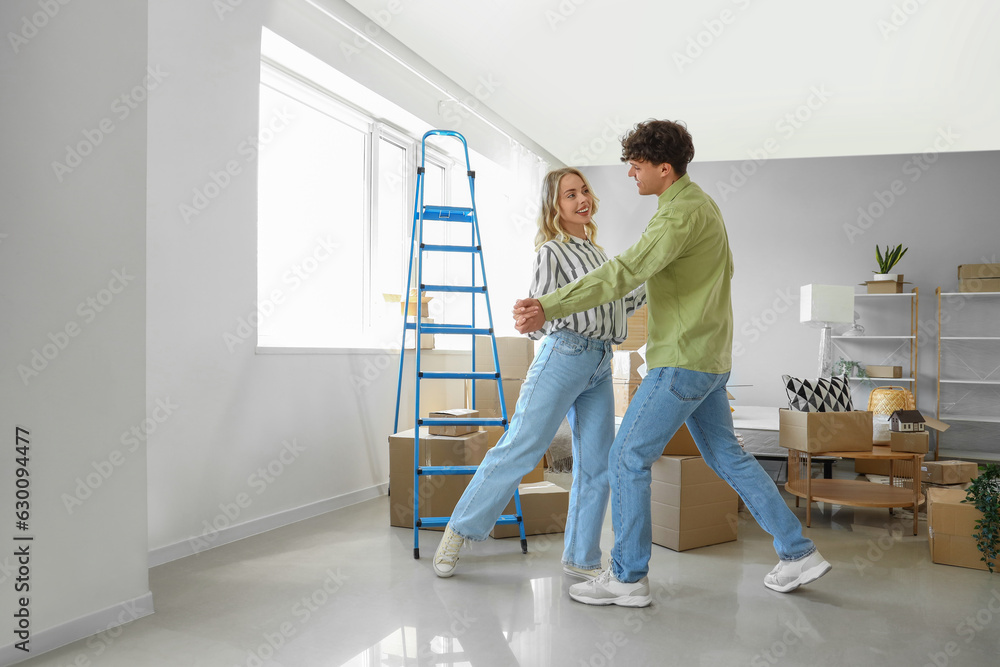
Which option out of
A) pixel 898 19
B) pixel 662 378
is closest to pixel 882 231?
pixel 898 19

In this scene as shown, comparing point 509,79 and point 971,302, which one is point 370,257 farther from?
point 971,302

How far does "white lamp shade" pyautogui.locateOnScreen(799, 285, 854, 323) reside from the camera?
5.04m

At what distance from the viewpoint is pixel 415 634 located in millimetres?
1891

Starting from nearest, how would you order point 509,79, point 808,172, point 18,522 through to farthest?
1. point 18,522
2. point 509,79
3. point 808,172

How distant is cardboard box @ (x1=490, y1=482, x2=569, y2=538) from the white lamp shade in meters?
2.94

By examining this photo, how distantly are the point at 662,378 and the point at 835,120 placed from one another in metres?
4.33

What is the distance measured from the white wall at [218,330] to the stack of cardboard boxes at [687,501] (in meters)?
1.59

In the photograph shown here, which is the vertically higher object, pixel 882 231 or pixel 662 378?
pixel 882 231

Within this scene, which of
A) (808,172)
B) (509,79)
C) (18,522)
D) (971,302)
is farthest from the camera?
(808,172)

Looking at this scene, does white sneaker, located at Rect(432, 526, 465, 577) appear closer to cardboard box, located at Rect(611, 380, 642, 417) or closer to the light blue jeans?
the light blue jeans

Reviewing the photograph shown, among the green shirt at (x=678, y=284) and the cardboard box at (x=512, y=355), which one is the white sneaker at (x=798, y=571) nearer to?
the green shirt at (x=678, y=284)

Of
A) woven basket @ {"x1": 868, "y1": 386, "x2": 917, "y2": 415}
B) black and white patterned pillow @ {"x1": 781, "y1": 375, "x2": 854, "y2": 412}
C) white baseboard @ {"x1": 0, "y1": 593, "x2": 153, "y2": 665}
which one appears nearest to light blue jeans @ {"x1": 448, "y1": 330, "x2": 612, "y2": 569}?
white baseboard @ {"x1": 0, "y1": 593, "x2": 153, "y2": 665}

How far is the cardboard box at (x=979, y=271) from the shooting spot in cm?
584

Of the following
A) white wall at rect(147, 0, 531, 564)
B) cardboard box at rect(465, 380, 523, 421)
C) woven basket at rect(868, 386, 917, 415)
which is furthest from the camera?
woven basket at rect(868, 386, 917, 415)
